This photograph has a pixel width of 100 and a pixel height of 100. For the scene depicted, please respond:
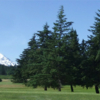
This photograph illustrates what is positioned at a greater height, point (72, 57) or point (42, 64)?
point (72, 57)

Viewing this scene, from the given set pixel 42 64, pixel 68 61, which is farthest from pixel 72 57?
pixel 42 64

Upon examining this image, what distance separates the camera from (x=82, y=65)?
36.8m

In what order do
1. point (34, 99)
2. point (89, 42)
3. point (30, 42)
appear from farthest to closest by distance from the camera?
point (30, 42) < point (89, 42) < point (34, 99)

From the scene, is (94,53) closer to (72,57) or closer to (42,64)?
(72,57)

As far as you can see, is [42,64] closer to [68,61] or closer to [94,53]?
[68,61]

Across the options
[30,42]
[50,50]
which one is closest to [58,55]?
[50,50]

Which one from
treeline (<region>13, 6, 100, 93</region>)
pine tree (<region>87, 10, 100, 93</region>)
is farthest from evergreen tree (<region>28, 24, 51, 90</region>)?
pine tree (<region>87, 10, 100, 93</region>)

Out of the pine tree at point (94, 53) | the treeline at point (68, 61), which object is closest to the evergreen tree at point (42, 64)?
the treeline at point (68, 61)

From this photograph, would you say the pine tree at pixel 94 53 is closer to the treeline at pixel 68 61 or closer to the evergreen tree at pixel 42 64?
the treeline at pixel 68 61

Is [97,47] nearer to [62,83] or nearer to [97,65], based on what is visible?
[97,65]

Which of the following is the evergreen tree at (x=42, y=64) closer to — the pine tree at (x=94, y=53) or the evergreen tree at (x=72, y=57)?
the evergreen tree at (x=72, y=57)

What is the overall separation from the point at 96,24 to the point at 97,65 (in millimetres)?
7971

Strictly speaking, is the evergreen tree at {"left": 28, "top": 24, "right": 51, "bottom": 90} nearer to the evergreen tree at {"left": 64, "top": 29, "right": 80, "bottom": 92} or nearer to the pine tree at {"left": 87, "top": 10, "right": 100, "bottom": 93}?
the evergreen tree at {"left": 64, "top": 29, "right": 80, "bottom": 92}

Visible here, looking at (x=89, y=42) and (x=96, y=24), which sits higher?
(x=96, y=24)
